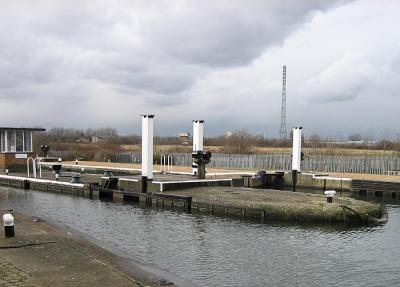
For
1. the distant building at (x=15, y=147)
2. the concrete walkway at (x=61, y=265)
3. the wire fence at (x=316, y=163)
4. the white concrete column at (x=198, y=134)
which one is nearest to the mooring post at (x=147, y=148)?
the white concrete column at (x=198, y=134)

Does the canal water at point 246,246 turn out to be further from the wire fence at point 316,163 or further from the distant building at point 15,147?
the wire fence at point 316,163

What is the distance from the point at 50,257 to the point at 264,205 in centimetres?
1100

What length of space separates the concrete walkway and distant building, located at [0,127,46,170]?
2478cm

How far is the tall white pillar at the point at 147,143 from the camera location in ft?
82.5

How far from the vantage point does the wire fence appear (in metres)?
38.3

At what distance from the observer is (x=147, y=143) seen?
25.4 m

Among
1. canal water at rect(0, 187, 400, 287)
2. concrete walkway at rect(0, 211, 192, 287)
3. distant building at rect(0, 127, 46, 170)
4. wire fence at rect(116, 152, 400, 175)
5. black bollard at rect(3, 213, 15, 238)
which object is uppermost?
distant building at rect(0, 127, 46, 170)

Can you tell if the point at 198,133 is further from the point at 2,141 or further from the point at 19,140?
the point at 2,141

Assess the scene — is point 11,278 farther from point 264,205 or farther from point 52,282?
point 264,205

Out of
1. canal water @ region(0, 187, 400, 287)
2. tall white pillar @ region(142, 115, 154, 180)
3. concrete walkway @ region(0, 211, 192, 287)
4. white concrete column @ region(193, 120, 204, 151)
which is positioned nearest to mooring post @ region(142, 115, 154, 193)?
tall white pillar @ region(142, 115, 154, 180)

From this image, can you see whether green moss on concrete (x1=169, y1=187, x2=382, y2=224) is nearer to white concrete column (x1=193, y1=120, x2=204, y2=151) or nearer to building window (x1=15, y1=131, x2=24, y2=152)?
white concrete column (x1=193, y1=120, x2=204, y2=151)

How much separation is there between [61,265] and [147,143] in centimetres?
1570

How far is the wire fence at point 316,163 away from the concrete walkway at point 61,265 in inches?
1213

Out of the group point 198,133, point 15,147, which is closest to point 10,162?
point 15,147
